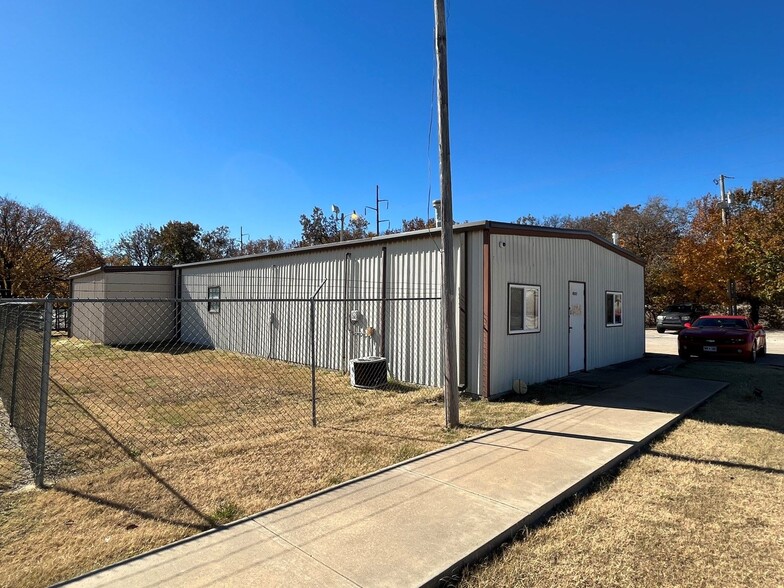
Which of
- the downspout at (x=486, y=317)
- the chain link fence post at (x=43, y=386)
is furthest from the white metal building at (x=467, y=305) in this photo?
the chain link fence post at (x=43, y=386)

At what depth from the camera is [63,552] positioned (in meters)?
2.99

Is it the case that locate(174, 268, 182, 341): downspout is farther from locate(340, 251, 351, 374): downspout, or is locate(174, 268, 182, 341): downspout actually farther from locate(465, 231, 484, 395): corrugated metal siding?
locate(465, 231, 484, 395): corrugated metal siding

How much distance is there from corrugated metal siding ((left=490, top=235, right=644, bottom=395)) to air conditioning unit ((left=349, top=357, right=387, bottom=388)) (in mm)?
2170

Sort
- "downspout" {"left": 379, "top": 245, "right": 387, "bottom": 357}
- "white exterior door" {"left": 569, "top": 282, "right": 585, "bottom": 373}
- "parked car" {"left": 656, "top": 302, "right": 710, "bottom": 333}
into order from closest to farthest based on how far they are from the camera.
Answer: "downspout" {"left": 379, "top": 245, "right": 387, "bottom": 357}, "white exterior door" {"left": 569, "top": 282, "right": 585, "bottom": 373}, "parked car" {"left": 656, "top": 302, "right": 710, "bottom": 333}

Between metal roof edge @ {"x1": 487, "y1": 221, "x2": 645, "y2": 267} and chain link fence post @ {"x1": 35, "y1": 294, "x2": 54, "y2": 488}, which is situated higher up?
metal roof edge @ {"x1": 487, "y1": 221, "x2": 645, "y2": 267}

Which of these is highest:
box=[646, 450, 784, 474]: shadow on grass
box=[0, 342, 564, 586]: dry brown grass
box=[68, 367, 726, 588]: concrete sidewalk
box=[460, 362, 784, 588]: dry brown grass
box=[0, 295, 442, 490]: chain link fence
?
box=[0, 295, 442, 490]: chain link fence

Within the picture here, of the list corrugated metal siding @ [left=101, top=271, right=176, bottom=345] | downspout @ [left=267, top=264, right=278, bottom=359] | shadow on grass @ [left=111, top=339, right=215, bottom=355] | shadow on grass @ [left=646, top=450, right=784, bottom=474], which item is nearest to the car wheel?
shadow on grass @ [left=646, top=450, right=784, bottom=474]

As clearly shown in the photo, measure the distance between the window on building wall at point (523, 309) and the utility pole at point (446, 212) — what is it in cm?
281

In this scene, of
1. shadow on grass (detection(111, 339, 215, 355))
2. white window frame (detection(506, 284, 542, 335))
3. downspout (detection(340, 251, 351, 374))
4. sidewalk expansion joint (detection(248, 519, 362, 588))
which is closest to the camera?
sidewalk expansion joint (detection(248, 519, 362, 588))

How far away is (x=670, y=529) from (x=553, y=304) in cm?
663

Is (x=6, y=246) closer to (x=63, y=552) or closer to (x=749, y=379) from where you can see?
(x=63, y=552)

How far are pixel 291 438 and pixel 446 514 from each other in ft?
8.51

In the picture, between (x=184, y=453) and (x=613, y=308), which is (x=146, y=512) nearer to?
(x=184, y=453)

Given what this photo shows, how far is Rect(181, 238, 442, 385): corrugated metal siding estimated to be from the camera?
9.13 meters
